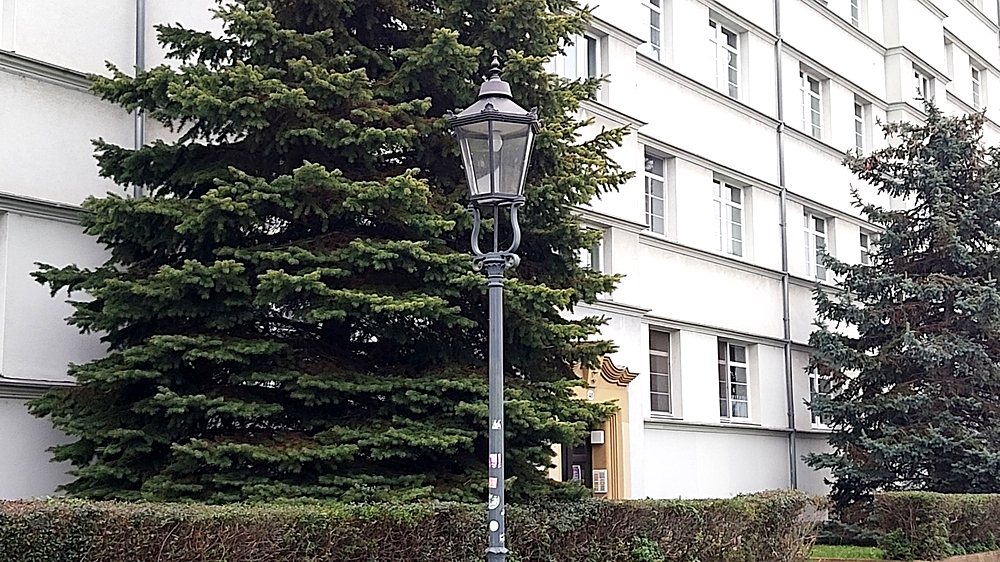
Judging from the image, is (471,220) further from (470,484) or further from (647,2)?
(647,2)

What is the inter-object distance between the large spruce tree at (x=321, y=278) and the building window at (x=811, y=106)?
55.1 feet

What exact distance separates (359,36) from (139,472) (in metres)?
4.44

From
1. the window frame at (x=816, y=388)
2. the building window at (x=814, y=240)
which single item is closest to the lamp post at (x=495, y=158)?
the window frame at (x=816, y=388)

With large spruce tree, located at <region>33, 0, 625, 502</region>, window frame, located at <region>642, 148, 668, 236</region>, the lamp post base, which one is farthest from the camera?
window frame, located at <region>642, 148, 668, 236</region>

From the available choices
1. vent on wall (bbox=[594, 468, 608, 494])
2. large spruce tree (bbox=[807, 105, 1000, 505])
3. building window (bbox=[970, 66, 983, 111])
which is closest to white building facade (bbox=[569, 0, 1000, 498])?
vent on wall (bbox=[594, 468, 608, 494])

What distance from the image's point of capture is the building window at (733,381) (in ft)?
77.9

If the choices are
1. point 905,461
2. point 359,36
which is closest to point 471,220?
point 359,36

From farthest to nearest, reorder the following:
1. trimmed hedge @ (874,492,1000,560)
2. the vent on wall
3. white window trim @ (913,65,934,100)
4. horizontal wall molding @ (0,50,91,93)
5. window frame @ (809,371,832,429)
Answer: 1. white window trim @ (913,65,934,100)
2. window frame @ (809,371,832,429)
3. the vent on wall
4. trimmed hedge @ (874,492,1000,560)
5. horizontal wall molding @ (0,50,91,93)

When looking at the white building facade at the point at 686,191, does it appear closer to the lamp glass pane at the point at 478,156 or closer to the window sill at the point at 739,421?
the window sill at the point at 739,421

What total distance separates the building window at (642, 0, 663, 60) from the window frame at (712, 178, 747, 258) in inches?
109

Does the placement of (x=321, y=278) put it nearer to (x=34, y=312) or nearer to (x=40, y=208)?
(x=34, y=312)

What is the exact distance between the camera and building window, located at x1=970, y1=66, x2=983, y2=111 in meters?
36.2

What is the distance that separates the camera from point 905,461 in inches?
872

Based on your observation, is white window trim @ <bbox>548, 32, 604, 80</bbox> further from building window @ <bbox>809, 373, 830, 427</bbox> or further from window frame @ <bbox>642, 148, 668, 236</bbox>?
building window @ <bbox>809, 373, 830, 427</bbox>
